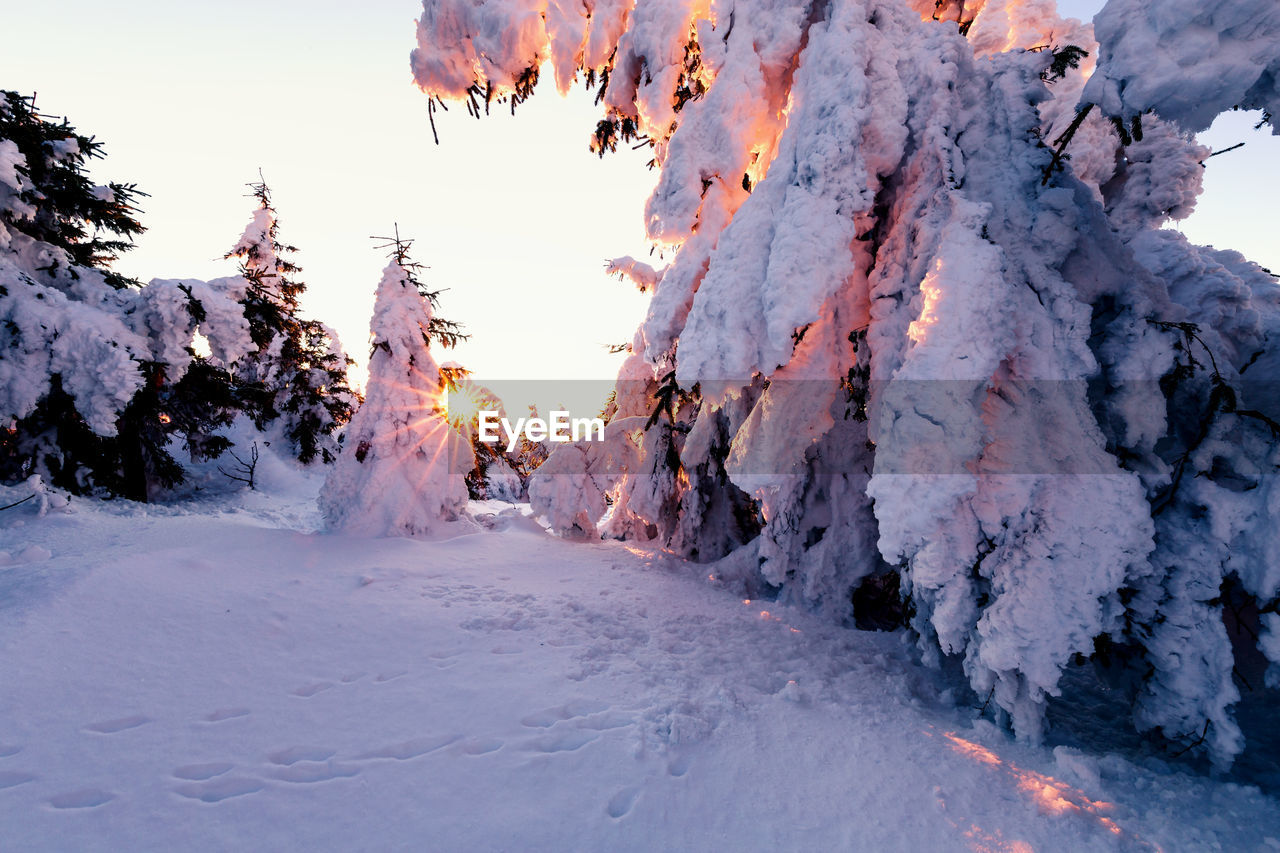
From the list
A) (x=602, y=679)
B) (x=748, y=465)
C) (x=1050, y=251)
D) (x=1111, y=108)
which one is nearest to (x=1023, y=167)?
(x=1050, y=251)

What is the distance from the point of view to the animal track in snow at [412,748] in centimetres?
311

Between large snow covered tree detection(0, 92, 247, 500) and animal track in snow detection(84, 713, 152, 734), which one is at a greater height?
large snow covered tree detection(0, 92, 247, 500)

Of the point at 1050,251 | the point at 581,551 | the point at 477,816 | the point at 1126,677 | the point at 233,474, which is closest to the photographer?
the point at 477,816

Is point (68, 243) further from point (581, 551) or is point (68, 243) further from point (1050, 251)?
point (1050, 251)

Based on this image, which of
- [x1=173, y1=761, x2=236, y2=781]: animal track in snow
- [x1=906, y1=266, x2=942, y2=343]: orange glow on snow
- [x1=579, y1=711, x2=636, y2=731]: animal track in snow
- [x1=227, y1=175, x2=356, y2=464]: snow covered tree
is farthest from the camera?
[x1=227, y1=175, x2=356, y2=464]: snow covered tree

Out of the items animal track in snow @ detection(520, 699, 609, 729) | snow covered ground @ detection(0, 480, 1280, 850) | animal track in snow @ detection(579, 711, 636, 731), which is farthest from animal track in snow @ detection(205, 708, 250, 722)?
animal track in snow @ detection(579, 711, 636, 731)

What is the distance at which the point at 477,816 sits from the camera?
267 cm

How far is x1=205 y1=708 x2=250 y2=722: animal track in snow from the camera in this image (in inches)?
130

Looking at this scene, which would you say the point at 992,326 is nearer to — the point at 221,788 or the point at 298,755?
the point at 298,755

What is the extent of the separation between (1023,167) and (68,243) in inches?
697

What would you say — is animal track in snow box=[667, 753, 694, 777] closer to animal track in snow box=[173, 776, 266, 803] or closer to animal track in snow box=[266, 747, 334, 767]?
animal track in snow box=[266, 747, 334, 767]

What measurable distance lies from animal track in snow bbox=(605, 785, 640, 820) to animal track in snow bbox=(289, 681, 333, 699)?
2.45 m

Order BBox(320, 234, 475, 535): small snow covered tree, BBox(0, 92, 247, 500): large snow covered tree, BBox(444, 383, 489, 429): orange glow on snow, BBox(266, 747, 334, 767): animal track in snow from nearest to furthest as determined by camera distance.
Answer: BBox(266, 747, 334, 767): animal track in snow, BBox(0, 92, 247, 500): large snow covered tree, BBox(320, 234, 475, 535): small snow covered tree, BBox(444, 383, 489, 429): orange glow on snow

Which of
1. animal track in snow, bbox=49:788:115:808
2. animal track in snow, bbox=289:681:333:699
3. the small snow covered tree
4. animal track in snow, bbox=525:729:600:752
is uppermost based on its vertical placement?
the small snow covered tree
